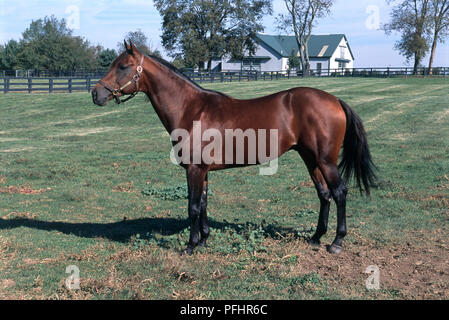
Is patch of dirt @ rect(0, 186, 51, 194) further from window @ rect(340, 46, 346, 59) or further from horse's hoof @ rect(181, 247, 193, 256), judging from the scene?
window @ rect(340, 46, 346, 59)

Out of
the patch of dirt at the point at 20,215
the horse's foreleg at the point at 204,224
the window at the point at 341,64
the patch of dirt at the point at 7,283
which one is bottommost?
the patch of dirt at the point at 7,283

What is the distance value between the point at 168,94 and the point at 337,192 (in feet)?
8.87

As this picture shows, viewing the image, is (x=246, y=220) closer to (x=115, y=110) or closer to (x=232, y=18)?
(x=115, y=110)

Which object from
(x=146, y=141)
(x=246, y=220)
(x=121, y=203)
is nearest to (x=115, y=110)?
(x=146, y=141)

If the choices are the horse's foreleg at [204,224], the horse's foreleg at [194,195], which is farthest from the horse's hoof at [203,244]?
the horse's foreleg at [194,195]

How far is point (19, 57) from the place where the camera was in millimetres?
73250

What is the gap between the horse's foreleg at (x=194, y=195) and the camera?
615 centimetres

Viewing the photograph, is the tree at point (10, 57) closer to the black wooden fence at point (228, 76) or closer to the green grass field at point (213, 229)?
the black wooden fence at point (228, 76)

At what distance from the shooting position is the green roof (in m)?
83.9

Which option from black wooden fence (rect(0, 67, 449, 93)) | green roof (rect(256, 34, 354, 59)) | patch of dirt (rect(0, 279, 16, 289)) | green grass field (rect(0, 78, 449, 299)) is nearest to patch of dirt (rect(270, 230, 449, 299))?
green grass field (rect(0, 78, 449, 299))

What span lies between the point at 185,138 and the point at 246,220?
8.42 ft

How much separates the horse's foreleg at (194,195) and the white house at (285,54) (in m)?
75.1

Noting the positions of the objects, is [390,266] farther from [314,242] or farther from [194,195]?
[194,195]

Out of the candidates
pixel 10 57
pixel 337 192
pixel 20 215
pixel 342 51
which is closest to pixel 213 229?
pixel 337 192
